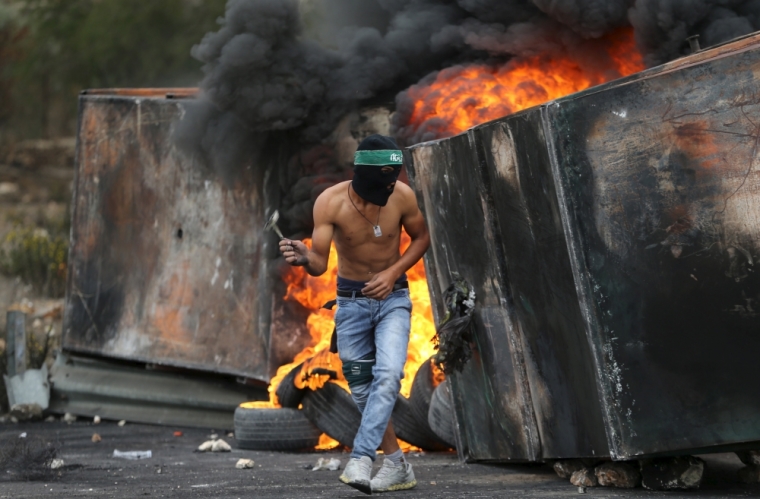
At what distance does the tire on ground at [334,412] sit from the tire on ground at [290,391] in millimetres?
56

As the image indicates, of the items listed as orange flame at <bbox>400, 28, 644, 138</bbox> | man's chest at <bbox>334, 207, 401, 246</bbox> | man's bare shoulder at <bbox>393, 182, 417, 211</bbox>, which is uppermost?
orange flame at <bbox>400, 28, 644, 138</bbox>

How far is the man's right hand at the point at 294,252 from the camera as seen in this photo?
215 inches

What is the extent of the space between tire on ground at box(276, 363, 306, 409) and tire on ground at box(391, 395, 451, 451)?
0.83m

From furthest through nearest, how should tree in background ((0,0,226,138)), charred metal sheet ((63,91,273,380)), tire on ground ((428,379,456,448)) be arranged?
tree in background ((0,0,226,138)), charred metal sheet ((63,91,273,380)), tire on ground ((428,379,456,448))

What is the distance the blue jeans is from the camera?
564cm

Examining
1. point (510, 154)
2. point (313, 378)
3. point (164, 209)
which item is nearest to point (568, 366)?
point (510, 154)

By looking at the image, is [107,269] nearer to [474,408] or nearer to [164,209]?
[164,209]

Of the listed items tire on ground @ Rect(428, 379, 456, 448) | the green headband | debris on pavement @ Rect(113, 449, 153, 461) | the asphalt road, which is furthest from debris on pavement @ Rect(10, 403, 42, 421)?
the green headband

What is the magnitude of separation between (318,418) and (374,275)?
2352 millimetres

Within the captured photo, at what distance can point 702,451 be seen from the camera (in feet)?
15.6

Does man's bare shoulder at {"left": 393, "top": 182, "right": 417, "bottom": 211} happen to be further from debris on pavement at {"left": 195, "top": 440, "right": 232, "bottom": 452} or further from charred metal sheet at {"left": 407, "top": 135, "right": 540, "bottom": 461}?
debris on pavement at {"left": 195, "top": 440, "right": 232, "bottom": 452}

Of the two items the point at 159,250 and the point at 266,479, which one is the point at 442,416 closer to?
the point at 266,479

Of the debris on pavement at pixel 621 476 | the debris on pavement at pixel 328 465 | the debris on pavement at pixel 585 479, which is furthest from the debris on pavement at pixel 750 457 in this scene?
the debris on pavement at pixel 328 465

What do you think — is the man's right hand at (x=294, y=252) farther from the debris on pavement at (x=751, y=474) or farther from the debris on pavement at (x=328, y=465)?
the debris on pavement at (x=751, y=474)
